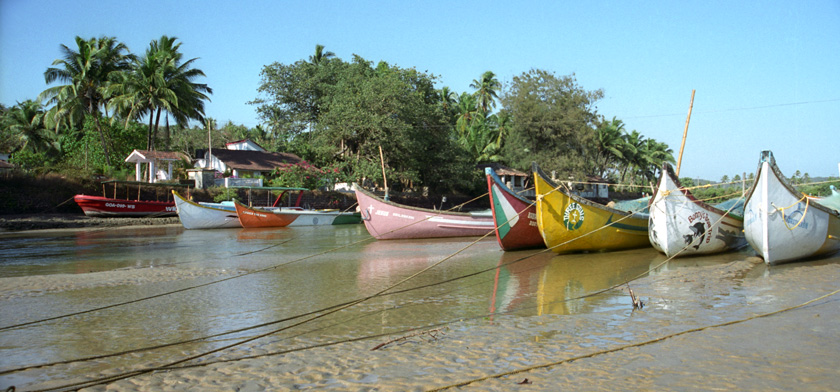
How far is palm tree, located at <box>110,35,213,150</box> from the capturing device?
3166cm

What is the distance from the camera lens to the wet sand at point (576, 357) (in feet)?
13.7

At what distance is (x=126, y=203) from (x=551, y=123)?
30448 mm

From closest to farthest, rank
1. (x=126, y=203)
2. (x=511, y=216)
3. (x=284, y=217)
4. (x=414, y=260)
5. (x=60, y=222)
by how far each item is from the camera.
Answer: (x=414, y=260), (x=511, y=216), (x=60, y=222), (x=284, y=217), (x=126, y=203)

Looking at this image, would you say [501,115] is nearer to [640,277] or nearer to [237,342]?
[640,277]

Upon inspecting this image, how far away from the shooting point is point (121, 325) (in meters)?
6.14

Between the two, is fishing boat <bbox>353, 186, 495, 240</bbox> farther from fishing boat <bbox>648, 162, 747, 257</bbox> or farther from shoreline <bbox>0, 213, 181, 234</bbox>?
shoreline <bbox>0, 213, 181, 234</bbox>

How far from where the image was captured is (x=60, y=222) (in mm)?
23875

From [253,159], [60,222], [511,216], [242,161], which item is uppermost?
[253,159]

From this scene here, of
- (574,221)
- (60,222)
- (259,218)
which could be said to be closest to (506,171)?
(259,218)

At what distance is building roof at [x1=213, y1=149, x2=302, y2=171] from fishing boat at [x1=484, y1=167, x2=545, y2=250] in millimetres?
25608

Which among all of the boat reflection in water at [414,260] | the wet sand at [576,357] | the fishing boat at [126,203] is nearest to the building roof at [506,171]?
the fishing boat at [126,203]

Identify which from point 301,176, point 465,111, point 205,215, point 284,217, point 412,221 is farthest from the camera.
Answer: point 465,111

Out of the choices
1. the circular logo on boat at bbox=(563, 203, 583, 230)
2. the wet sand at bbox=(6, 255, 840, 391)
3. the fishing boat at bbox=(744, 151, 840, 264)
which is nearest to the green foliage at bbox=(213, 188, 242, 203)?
the circular logo on boat at bbox=(563, 203, 583, 230)

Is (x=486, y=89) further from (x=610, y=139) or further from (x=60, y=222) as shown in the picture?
(x=60, y=222)
